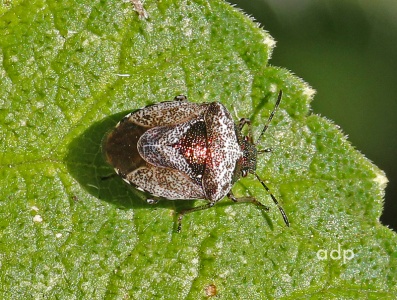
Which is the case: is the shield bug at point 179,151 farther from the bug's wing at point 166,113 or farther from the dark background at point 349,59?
the dark background at point 349,59

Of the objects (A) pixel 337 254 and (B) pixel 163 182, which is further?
(A) pixel 337 254

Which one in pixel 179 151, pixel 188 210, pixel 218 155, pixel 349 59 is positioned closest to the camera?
pixel 179 151

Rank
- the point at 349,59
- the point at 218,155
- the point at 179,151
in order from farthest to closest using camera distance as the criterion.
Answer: the point at 349,59 → the point at 218,155 → the point at 179,151

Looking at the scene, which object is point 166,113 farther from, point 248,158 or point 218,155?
point 248,158

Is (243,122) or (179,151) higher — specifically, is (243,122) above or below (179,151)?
above

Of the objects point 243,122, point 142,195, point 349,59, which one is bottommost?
point 142,195

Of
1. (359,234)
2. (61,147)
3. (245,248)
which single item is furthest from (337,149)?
(61,147)

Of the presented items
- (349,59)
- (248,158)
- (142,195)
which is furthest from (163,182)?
(349,59)

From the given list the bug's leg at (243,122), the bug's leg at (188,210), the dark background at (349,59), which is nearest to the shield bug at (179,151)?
the bug's leg at (188,210)

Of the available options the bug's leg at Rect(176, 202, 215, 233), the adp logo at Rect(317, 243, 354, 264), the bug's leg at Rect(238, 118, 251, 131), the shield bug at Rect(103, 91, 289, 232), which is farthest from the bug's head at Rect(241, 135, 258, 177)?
the adp logo at Rect(317, 243, 354, 264)
